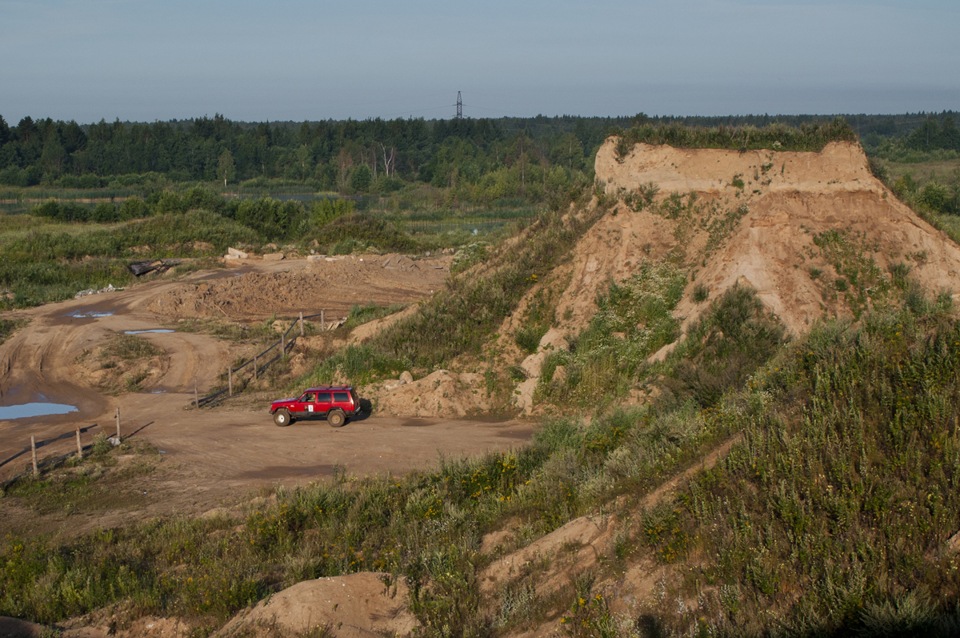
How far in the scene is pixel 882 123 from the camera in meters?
182

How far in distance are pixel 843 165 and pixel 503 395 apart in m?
12.3

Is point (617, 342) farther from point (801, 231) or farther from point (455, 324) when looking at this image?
point (801, 231)

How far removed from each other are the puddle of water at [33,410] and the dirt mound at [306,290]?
12800mm

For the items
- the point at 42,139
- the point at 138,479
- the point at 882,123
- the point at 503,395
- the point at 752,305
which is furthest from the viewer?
the point at 882,123

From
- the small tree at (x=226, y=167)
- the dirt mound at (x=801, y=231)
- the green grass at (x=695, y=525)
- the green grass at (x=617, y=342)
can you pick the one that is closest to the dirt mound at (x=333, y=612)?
the green grass at (x=695, y=525)

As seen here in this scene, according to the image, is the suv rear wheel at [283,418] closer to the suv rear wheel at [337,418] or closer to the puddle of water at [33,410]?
the suv rear wheel at [337,418]

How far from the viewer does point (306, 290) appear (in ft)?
150

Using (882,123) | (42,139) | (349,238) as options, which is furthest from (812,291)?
(882,123)

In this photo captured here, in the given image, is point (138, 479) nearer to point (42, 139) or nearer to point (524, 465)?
point (524, 465)

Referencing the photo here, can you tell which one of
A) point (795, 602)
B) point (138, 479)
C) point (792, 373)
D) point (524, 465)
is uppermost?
point (792, 373)

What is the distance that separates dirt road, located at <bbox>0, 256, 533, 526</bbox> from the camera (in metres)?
20.1

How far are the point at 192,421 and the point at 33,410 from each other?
6.36 metres

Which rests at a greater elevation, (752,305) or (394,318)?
(752,305)

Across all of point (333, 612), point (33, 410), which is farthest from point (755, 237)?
point (33, 410)
